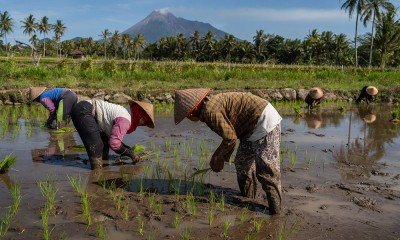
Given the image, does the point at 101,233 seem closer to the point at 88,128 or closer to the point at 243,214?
the point at 243,214

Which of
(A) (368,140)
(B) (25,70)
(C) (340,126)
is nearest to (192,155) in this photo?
(A) (368,140)

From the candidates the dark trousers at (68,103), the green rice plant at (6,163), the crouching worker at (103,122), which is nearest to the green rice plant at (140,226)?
the crouching worker at (103,122)

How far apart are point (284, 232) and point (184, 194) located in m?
1.10

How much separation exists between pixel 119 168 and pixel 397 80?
656 inches

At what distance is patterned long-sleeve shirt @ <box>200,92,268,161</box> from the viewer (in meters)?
2.90

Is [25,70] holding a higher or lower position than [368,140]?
higher

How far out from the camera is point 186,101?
2918mm

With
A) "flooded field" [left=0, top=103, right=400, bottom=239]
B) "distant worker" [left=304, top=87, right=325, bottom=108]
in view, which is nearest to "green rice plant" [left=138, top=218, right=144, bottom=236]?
"flooded field" [left=0, top=103, right=400, bottom=239]

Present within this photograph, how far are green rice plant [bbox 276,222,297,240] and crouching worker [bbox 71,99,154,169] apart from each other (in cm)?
199

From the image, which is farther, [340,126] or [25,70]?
[25,70]

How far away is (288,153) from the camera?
17.0 feet

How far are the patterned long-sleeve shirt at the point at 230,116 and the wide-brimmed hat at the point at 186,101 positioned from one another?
8 cm

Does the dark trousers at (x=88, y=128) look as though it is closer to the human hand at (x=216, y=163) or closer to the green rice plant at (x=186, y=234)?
the human hand at (x=216, y=163)

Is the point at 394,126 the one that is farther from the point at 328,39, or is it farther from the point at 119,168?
the point at 328,39
